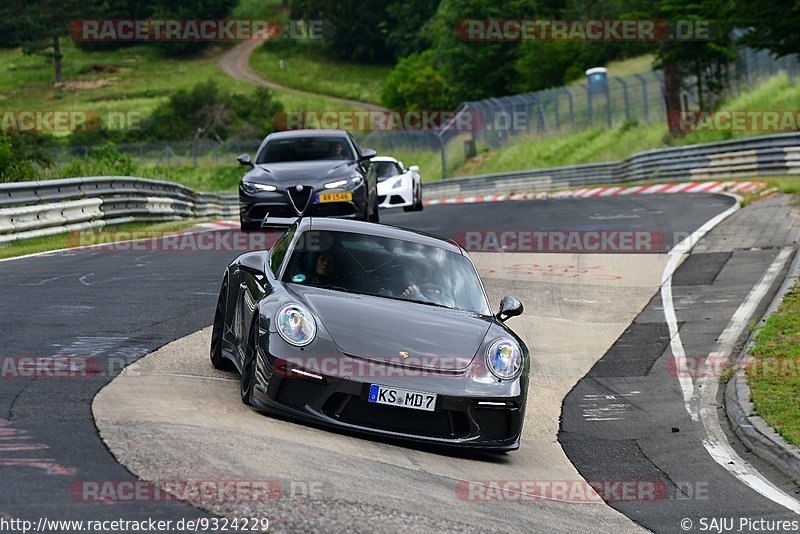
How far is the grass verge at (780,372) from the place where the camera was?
31.4ft

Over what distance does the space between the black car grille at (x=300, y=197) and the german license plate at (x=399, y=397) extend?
35.2 feet

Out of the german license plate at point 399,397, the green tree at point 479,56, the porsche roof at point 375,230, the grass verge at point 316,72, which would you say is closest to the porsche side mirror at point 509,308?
the porsche roof at point 375,230

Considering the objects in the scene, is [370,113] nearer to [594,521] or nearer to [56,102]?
[56,102]

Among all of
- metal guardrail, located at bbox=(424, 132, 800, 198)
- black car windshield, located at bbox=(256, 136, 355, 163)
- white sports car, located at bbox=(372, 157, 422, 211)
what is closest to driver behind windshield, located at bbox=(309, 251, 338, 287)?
black car windshield, located at bbox=(256, 136, 355, 163)

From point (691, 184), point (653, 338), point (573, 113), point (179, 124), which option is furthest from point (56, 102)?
point (653, 338)

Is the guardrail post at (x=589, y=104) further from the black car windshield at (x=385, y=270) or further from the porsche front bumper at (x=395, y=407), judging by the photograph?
→ the porsche front bumper at (x=395, y=407)

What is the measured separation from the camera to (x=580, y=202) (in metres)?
31.3

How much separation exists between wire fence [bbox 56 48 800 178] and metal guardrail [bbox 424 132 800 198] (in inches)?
218

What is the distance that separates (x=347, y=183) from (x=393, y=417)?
11.0 meters

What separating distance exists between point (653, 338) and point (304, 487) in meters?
8.16

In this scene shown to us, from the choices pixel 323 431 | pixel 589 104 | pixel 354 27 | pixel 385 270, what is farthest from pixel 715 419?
pixel 354 27

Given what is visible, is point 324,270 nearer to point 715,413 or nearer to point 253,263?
point 253,263

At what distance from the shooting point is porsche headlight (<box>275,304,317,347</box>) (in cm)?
790

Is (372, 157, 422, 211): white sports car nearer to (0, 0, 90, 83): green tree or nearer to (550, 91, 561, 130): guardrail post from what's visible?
(550, 91, 561, 130): guardrail post
